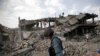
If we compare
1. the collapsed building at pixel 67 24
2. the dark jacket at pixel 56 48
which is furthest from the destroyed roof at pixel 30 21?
the dark jacket at pixel 56 48

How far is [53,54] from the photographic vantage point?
5316 mm

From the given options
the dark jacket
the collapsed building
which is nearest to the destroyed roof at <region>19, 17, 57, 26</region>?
the collapsed building

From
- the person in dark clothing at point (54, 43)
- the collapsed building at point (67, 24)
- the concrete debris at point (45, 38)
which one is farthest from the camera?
the collapsed building at point (67, 24)

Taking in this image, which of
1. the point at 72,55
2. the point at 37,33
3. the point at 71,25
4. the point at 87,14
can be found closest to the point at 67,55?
the point at 72,55

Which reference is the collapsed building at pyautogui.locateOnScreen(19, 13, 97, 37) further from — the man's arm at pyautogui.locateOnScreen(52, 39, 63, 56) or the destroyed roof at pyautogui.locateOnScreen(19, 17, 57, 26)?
the man's arm at pyautogui.locateOnScreen(52, 39, 63, 56)

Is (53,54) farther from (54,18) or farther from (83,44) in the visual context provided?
(54,18)

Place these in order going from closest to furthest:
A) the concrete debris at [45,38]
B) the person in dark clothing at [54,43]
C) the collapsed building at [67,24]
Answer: the person in dark clothing at [54,43] < the concrete debris at [45,38] < the collapsed building at [67,24]

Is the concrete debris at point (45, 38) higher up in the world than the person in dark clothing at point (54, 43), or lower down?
lower down

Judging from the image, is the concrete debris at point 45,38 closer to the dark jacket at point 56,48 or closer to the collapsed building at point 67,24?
the collapsed building at point 67,24

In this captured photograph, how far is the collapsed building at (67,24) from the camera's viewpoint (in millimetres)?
37750

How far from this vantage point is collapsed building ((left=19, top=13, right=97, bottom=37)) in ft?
124

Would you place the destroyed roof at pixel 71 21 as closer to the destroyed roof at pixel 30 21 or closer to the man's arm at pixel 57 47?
the destroyed roof at pixel 30 21

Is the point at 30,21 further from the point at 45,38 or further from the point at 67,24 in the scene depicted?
the point at 45,38

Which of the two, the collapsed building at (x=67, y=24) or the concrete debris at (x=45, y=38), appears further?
the collapsed building at (x=67, y=24)
